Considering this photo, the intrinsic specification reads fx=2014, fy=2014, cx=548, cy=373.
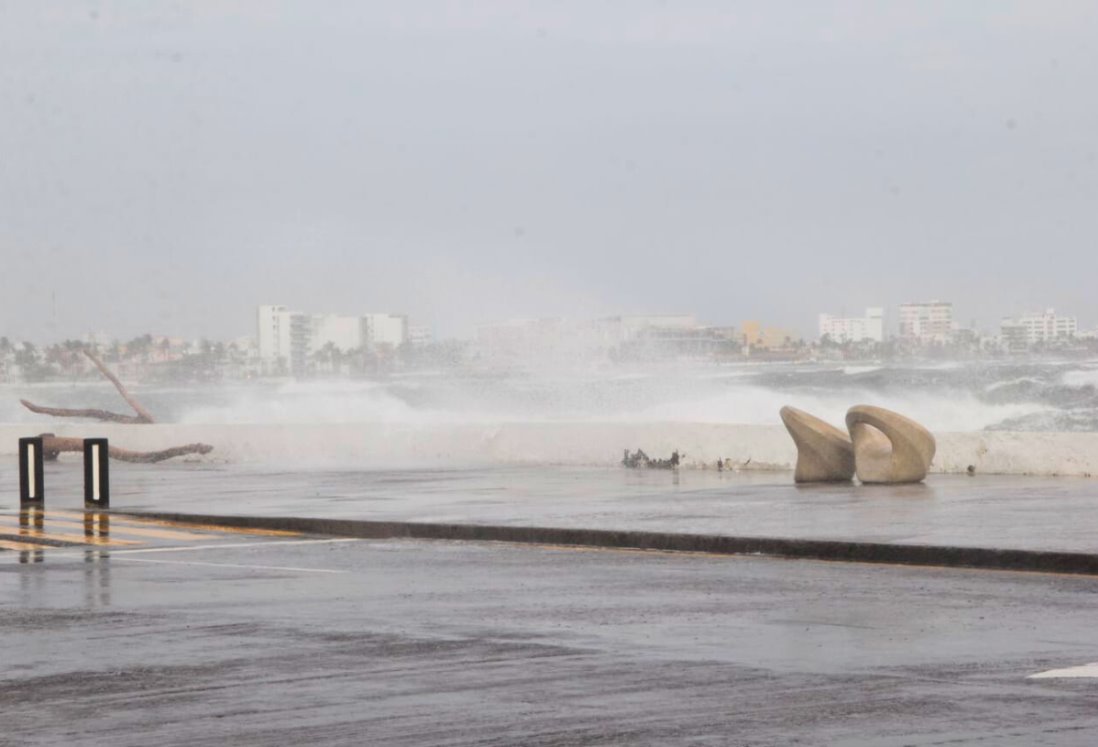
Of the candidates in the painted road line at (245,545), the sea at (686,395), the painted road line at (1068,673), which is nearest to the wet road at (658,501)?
the painted road line at (245,545)

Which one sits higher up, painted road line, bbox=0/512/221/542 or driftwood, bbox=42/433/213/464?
driftwood, bbox=42/433/213/464

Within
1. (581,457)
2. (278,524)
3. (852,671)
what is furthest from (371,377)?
(852,671)

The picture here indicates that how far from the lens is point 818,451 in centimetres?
2547

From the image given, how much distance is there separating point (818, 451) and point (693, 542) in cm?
773

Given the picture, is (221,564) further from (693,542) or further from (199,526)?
(199,526)

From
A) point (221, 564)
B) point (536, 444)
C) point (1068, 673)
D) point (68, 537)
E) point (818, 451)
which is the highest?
point (536, 444)

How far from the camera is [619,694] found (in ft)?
31.6

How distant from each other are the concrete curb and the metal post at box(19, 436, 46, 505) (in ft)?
9.43

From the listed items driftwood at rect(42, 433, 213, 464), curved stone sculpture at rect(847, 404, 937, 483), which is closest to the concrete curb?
curved stone sculpture at rect(847, 404, 937, 483)

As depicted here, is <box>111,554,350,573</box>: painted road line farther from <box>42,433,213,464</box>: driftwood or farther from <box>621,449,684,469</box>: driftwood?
<box>42,433,213,464</box>: driftwood

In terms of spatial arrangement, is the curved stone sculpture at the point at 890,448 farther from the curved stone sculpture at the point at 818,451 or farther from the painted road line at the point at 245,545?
the painted road line at the point at 245,545

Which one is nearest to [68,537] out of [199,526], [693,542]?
[199,526]

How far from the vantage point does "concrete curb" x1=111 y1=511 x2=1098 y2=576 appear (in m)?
15.8

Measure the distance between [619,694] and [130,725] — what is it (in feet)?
7.57
